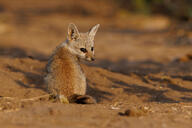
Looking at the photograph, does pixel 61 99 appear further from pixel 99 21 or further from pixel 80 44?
pixel 99 21

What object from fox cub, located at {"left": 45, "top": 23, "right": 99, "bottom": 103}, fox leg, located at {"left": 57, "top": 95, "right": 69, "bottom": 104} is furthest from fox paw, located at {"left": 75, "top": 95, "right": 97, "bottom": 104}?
fox leg, located at {"left": 57, "top": 95, "right": 69, "bottom": 104}

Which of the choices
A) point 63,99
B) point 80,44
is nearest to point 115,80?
point 80,44

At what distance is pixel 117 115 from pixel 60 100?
102 cm

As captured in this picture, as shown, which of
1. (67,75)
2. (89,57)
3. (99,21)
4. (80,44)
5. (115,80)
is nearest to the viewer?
(67,75)

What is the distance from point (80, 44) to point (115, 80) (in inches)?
61.3

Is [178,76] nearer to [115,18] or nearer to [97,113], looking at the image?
[97,113]

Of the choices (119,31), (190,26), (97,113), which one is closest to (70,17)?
(119,31)

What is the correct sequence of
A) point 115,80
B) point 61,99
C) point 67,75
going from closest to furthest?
1. point 61,99
2. point 67,75
3. point 115,80

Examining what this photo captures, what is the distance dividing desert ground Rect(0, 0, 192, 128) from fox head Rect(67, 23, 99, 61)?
875 millimetres

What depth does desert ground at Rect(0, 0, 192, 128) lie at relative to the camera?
4.18 metres

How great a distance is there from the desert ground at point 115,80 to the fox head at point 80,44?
875 mm

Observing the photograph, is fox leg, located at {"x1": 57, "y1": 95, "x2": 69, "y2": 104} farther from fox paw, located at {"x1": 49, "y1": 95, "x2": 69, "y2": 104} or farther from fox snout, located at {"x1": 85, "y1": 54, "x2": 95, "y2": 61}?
fox snout, located at {"x1": 85, "y1": 54, "x2": 95, "y2": 61}

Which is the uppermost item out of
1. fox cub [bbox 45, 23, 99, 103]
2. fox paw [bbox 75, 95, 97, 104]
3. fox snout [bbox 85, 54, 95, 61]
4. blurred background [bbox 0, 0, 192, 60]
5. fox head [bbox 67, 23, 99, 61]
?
blurred background [bbox 0, 0, 192, 60]

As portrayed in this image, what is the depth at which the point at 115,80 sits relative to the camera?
7359mm
